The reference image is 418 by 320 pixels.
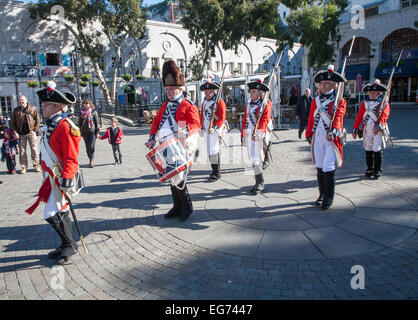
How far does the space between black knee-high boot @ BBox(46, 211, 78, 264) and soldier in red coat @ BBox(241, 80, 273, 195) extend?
3.34 metres

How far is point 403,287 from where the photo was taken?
3.16m

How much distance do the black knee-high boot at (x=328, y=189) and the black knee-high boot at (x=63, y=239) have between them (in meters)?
3.72

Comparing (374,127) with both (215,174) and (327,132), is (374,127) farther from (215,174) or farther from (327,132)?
(215,174)

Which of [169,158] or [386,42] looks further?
[386,42]

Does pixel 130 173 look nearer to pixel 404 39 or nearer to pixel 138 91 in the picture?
pixel 138 91

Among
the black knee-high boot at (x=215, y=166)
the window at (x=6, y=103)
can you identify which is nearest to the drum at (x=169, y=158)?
the black knee-high boot at (x=215, y=166)

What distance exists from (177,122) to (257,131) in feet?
6.05

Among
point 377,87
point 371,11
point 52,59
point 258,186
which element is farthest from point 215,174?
point 371,11

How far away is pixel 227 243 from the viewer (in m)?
4.29

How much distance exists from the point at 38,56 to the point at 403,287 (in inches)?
1349

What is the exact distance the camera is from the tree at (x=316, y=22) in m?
21.6

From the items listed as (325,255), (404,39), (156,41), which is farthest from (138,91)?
(325,255)

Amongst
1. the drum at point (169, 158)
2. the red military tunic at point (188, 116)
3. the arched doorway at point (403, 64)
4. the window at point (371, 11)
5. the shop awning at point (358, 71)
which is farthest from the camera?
the shop awning at point (358, 71)

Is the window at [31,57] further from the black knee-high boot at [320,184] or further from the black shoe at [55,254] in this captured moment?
the black knee-high boot at [320,184]
